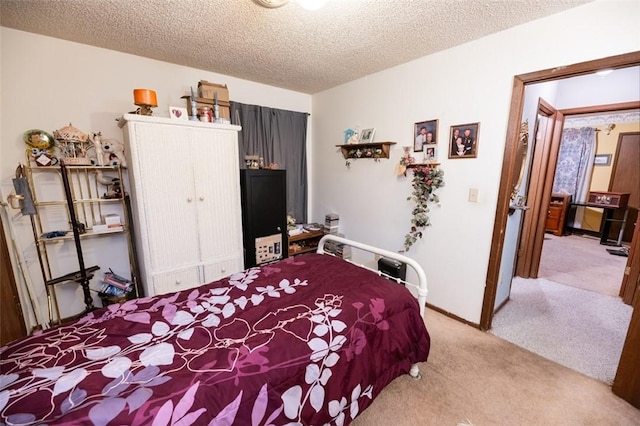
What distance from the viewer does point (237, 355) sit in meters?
1.06

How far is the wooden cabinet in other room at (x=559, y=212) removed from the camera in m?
5.31

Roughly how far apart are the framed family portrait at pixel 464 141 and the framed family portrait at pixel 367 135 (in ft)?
2.93

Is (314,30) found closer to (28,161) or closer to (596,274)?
(28,161)

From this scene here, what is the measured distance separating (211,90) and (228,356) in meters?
2.45

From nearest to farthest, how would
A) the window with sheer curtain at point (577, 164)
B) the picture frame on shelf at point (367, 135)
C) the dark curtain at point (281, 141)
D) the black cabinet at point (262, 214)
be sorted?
the black cabinet at point (262, 214) → the picture frame on shelf at point (367, 135) → the dark curtain at point (281, 141) → the window with sheer curtain at point (577, 164)

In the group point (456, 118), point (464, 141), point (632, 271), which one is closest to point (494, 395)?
point (464, 141)

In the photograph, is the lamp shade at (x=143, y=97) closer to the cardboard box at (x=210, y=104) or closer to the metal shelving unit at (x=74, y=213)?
the cardboard box at (x=210, y=104)

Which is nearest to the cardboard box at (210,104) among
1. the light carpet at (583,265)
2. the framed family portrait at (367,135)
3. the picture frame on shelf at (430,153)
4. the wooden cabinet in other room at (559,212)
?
the framed family portrait at (367,135)

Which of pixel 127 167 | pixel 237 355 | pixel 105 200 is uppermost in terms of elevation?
pixel 127 167

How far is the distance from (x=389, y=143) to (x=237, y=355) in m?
2.43

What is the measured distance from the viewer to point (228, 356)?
1.06 m

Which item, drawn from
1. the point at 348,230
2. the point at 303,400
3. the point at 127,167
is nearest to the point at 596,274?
the point at 348,230

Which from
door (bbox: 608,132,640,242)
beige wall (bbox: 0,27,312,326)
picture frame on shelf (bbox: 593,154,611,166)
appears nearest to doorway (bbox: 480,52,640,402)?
beige wall (bbox: 0,27,312,326)

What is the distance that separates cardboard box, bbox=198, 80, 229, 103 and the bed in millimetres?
1877
